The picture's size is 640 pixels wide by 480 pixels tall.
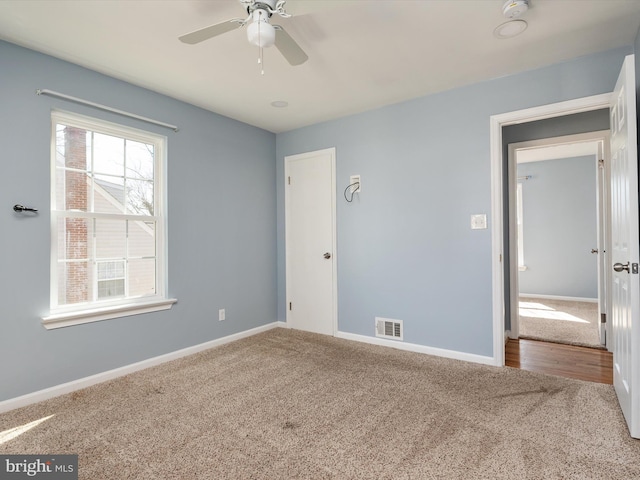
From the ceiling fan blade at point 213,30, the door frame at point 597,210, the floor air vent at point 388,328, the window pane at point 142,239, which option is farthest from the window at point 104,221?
the door frame at point 597,210

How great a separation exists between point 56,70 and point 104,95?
34cm

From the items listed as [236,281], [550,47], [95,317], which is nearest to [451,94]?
[550,47]

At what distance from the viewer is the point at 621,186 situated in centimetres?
214

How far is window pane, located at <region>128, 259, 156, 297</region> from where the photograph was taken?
3135mm

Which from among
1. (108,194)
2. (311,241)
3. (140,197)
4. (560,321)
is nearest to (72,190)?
(108,194)

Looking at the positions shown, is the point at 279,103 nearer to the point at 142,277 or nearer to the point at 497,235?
the point at 142,277

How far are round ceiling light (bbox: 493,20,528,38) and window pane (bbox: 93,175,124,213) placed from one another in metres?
3.17

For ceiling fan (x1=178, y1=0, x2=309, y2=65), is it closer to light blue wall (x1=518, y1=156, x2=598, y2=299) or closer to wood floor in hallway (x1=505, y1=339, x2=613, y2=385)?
wood floor in hallway (x1=505, y1=339, x2=613, y2=385)

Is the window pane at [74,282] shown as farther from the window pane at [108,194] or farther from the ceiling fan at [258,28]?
the ceiling fan at [258,28]

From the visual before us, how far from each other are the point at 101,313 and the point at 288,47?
247 cm

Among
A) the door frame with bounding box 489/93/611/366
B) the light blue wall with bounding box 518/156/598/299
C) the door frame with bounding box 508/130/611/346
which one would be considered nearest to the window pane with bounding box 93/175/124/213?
the door frame with bounding box 489/93/611/366

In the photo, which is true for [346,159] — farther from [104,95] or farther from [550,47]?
[104,95]

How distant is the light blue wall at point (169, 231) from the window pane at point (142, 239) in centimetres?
16

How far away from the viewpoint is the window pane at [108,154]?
2.91 meters
